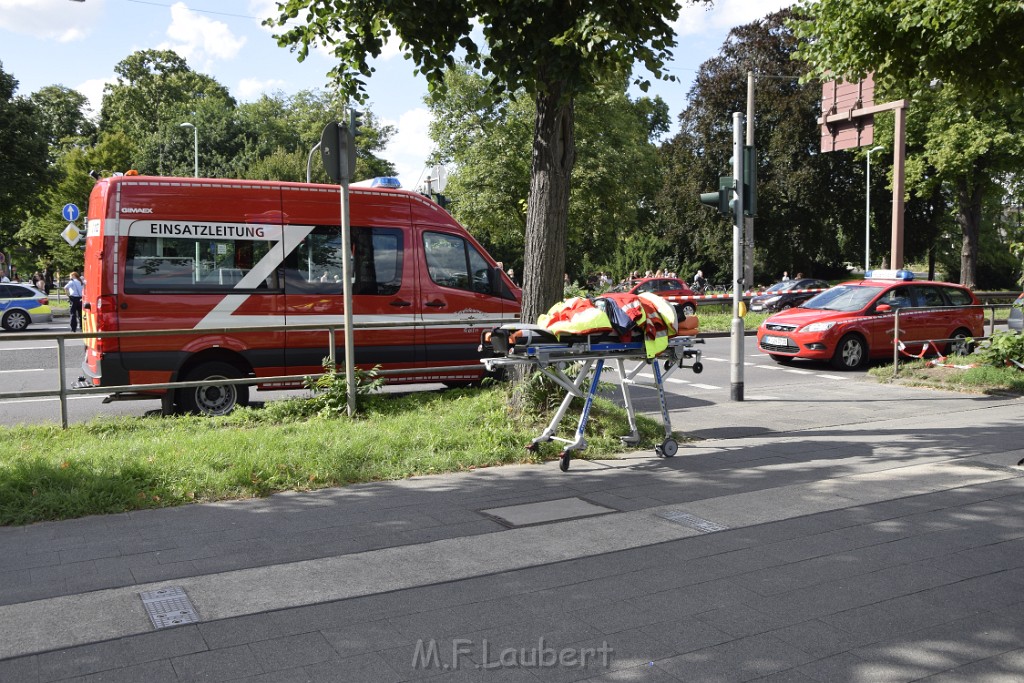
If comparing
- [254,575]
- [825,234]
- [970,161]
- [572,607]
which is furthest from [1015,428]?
[825,234]

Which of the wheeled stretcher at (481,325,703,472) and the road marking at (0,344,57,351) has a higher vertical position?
the wheeled stretcher at (481,325,703,472)

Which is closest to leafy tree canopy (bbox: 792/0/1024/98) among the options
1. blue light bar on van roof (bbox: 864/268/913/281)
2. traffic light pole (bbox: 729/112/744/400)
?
traffic light pole (bbox: 729/112/744/400)

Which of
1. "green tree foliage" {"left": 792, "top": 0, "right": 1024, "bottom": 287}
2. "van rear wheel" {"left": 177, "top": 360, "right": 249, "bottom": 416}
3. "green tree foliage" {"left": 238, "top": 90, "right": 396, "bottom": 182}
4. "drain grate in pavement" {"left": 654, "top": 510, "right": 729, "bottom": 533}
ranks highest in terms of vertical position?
"green tree foliage" {"left": 238, "top": 90, "right": 396, "bottom": 182}

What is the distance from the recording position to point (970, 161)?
1547 inches

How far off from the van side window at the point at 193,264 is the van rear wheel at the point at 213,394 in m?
0.92

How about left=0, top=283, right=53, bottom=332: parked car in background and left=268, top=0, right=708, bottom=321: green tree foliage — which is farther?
left=0, top=283, right=53, bottom=332: parked car in background

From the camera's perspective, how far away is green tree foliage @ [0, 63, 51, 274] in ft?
110

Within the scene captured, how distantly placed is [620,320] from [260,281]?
16.2 ft

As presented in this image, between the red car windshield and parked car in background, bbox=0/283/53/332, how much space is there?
22.1 meters

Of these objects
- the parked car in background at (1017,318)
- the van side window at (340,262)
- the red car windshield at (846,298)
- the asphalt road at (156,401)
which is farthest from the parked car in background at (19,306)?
the parked car in background at (1017,318)

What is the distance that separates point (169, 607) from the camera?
431cm

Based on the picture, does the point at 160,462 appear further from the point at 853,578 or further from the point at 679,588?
the point at 853,578

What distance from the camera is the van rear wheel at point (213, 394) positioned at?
31.6ft

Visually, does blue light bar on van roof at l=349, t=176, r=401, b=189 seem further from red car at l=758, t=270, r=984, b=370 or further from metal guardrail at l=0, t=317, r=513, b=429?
red car at l=758, t=270, r=984, b=370
